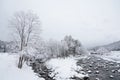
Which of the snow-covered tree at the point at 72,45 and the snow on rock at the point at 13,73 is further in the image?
the snow-covered tree at the point at 72,45

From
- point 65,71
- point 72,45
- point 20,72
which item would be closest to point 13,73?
point 20,72

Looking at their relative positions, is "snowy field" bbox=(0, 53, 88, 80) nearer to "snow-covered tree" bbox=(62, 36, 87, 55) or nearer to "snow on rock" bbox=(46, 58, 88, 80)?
"snow on rock" bbox=(46, 58, 88, 80)

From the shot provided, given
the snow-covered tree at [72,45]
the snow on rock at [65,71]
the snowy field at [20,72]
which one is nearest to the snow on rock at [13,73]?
the snowy field at [20,72]

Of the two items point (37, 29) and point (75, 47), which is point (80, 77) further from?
point (75, 47)

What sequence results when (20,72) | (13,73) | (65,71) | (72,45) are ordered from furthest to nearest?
1. (72,45)
2. (65,71)
3. (20,72)
4. (13,73)

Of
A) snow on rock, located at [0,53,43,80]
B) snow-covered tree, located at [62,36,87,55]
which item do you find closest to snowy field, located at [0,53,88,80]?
snow on rock, located at [0,53,43,80]

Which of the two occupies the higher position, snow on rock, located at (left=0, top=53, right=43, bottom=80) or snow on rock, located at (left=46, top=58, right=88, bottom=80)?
→ snow on rock, located at (left=0, top=53, right=43, bottom=80)

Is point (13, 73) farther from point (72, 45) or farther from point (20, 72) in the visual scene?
point (72, 45)

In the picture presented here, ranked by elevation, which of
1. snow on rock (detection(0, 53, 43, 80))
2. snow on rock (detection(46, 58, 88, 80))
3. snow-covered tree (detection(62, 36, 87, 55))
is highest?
snow-covered tree (detection(62, 36, 87, 55))

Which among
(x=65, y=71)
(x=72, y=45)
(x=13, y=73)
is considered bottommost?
(x=65, y=71)

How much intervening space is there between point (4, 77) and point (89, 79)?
14.9 meters

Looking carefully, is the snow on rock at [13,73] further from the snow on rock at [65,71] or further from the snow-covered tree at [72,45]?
the snow-covered tree at [72,45]

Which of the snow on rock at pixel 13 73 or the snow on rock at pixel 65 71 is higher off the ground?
the snow on rock at pixel 13 73

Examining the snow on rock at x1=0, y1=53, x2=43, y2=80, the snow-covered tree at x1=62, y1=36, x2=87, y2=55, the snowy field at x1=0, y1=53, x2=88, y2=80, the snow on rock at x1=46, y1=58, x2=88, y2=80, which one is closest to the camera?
the snow on rock at x1=0, y1=53, x2=43, y2=80
